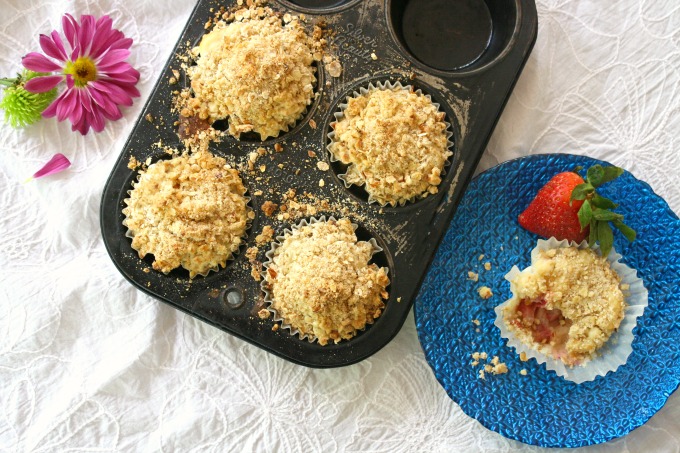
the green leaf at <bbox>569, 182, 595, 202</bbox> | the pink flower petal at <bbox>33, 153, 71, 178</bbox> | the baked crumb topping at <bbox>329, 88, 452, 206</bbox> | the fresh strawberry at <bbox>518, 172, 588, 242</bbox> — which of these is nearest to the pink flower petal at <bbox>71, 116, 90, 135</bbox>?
the pink flower petal at <bbox>33, 153, 71, 178</bbox>

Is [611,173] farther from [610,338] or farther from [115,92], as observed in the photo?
[115,92]

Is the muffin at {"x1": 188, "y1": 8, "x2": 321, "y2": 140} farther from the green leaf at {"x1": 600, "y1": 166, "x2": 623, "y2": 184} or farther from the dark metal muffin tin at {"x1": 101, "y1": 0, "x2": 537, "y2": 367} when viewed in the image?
the green leaf at {"x1": 600, "y1": 166, "x2": 623, "y2": 184}

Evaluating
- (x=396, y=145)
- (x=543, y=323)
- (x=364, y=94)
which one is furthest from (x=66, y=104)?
(x=543, y=323)

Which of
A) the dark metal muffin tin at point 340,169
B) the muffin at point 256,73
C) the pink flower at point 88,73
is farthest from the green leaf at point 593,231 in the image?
the pink flower at point 88,73

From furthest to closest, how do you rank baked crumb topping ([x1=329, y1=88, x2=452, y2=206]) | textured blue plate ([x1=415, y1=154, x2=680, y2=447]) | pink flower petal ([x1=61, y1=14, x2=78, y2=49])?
pink flower petal ([x1=61, y1=14, x2=78, y2=49]) → textured blue plate ([x1=415, y1=154, x2=680, y2=447]) → baked crumb topping ([x1=329, y1=88, x2=452, y2=206])

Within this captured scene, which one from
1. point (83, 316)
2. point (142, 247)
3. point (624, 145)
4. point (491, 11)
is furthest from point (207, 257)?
point (624, 145)

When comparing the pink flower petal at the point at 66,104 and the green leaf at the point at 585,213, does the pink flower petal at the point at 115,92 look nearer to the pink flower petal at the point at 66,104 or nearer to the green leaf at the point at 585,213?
the pink flower petal at the point at 66,104
